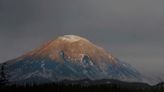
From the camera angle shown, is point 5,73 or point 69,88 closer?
point 5,73

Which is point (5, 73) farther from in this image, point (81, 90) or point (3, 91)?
point (81, 90)

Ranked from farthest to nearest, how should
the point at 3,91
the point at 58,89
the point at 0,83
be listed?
the point at 58,89 → the point at 3,91 → the point at 0,83

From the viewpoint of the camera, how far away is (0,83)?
114 metres

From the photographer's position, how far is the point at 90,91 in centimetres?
19262

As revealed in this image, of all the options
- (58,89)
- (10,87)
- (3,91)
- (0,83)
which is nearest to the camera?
(0,83)

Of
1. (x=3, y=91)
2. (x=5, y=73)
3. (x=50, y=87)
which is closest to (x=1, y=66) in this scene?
(x=5, y=73)

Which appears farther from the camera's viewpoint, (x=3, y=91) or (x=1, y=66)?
(x=3, y=91)

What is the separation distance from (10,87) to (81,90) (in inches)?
1335

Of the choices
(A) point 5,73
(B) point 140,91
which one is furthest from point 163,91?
(A) point 5,73

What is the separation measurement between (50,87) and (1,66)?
71.1 m

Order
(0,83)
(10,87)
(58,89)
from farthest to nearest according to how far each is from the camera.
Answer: (58,89) → (10,87) → (0,83)

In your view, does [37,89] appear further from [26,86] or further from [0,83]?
[0,83]

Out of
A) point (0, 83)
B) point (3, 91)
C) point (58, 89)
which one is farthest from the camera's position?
point (58, 89)

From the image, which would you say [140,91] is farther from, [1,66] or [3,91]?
[1,66]
